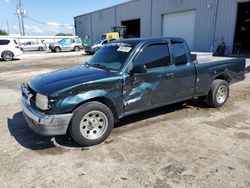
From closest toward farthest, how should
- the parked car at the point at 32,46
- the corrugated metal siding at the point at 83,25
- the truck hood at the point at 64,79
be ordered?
the truck hood at the point at 64,79 → the parked car at the point at 32,46 → the corrugated metal siding at the point at 83,25

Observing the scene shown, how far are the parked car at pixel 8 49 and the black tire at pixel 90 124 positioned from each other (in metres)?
18.5

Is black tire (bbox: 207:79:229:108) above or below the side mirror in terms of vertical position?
below

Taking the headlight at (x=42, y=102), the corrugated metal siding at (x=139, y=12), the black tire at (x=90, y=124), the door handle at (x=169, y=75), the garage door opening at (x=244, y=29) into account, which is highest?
the corrugated metal siding at (x=139, y=12)

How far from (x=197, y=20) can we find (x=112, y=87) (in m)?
21.4

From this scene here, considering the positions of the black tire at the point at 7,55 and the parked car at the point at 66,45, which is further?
the parked car at the point at 66,45

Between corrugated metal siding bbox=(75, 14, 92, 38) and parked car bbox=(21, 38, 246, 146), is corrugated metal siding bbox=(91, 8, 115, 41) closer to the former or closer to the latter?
Result: corrugated metal siding bbox=(75, 14, 92, 38)

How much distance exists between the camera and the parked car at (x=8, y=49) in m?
19.7

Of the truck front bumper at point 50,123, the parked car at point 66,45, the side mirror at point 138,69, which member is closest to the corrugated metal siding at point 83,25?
the parked car at point 66,45

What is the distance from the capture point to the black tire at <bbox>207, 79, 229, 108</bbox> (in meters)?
5.96

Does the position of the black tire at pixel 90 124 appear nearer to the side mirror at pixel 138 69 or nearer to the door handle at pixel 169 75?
the side mirror at pixel 138 69

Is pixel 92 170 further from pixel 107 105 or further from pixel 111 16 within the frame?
pixel 111 16

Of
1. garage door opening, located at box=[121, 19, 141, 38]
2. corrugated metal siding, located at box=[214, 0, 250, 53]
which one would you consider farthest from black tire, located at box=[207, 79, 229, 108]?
garage door opening, located at box=[121, 19, 141, 38]

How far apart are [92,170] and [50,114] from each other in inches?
42.0

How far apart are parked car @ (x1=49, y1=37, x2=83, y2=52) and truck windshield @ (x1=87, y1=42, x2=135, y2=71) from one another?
29.2 m
